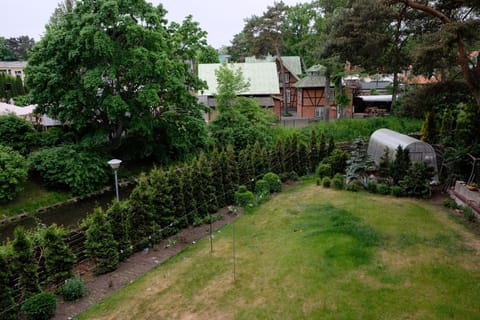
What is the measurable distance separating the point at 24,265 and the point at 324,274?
7475 mm

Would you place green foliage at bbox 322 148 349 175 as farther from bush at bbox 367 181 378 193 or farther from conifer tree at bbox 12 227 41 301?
conifer tree at bbox 12 227 41 301

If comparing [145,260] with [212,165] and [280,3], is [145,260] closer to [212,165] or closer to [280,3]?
[212,165]

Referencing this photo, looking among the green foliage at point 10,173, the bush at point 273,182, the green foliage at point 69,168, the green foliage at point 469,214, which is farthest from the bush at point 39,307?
the green foliage at point 469,214

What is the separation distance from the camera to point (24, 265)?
29.0ft

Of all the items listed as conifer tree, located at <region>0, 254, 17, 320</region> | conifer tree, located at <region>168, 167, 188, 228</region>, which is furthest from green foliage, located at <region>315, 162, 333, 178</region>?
conifer tree, located at <region>0, 254, 17, 320</region>

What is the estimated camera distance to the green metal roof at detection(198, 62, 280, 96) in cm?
3400

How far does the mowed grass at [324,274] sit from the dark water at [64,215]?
772cm

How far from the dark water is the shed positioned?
14.6 m

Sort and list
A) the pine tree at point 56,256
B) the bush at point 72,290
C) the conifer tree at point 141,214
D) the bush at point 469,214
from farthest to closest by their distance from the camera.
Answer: the bush at point 469,214 → the conifer tree at point 141,214 → the pine tree at point 56,256 → the bush at point 72,290

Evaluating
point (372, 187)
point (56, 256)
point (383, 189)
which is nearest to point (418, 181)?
point (383, 189)

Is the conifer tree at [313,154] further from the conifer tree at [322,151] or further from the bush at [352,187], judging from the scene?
the bush at [352,187]

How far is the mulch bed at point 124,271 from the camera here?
30.0 feet

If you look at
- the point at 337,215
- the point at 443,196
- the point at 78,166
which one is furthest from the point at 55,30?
the point at 443,196

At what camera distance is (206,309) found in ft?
27.3
